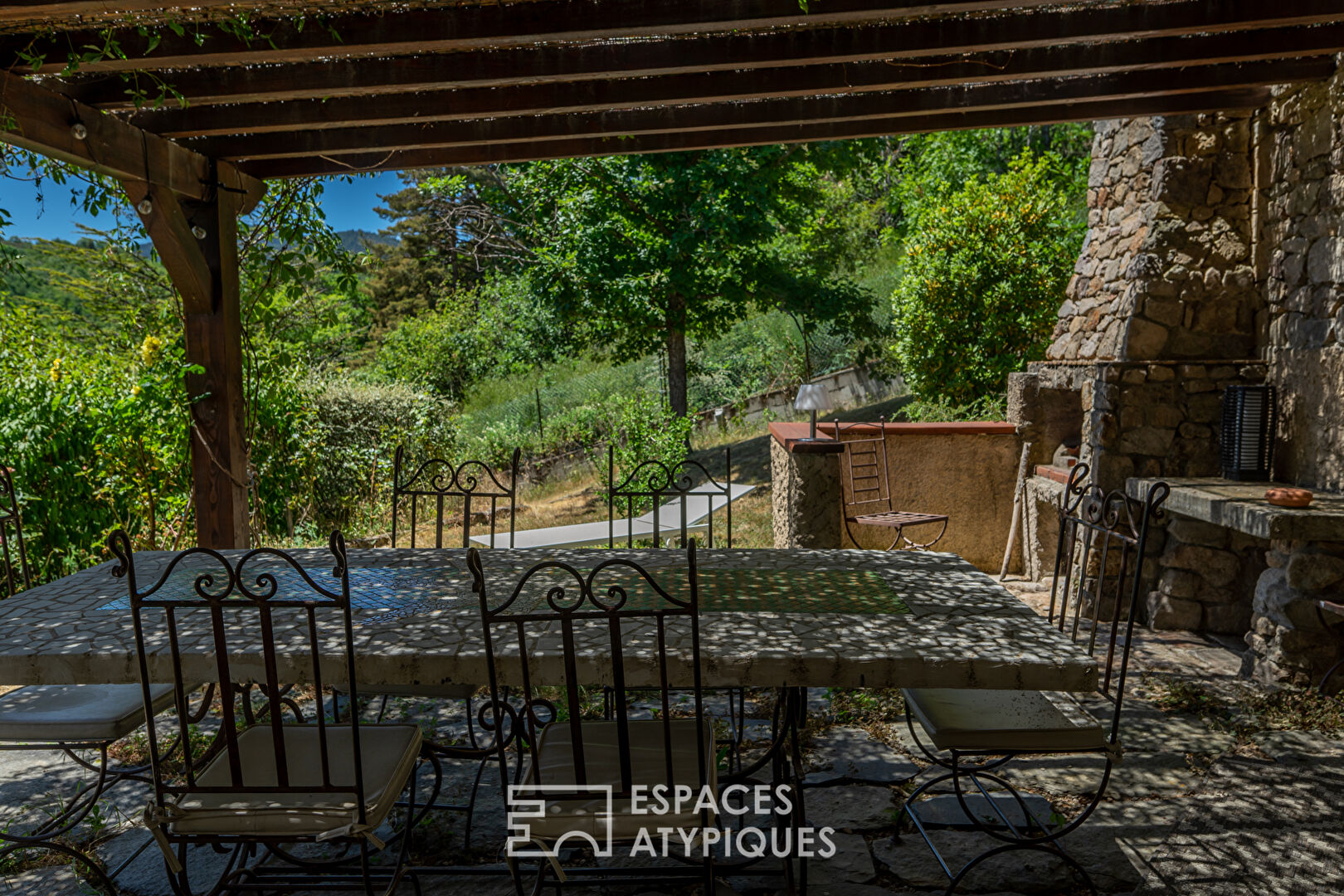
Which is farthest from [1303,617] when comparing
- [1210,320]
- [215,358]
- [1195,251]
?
[215,358]

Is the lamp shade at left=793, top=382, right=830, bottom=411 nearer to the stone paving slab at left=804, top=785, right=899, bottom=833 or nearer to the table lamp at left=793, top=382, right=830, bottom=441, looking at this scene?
the table lamp at left=793, top=382, right=830, bottom=441

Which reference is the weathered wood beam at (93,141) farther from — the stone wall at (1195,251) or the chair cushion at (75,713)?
the stone wall at (1195,251)

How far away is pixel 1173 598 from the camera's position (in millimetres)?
4555

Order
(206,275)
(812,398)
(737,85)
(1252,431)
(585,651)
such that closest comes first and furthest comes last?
(585,651) → (737,85) → (206,275) → (1252,431) → (812,398)

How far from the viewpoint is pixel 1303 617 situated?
356cm

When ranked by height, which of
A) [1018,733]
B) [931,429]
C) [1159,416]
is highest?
[1159,416]

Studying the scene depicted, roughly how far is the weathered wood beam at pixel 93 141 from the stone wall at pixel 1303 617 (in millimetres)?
4811

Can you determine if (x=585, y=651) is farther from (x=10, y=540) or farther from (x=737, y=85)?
(x=10, y=540)

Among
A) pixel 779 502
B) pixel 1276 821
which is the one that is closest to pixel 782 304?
pixel 779 502

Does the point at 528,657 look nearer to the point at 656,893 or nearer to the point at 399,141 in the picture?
the point at 656,893

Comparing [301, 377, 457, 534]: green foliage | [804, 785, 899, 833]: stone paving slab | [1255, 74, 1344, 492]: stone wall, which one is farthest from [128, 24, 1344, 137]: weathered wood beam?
[301, 377, 457, 534]: green foliage

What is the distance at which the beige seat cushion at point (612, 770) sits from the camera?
1.80m

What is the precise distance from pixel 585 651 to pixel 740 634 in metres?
0.39

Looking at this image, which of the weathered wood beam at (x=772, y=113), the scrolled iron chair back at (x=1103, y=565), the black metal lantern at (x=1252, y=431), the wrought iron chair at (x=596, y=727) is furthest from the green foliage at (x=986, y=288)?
the wrought iron chair at (x=596, y=727)
